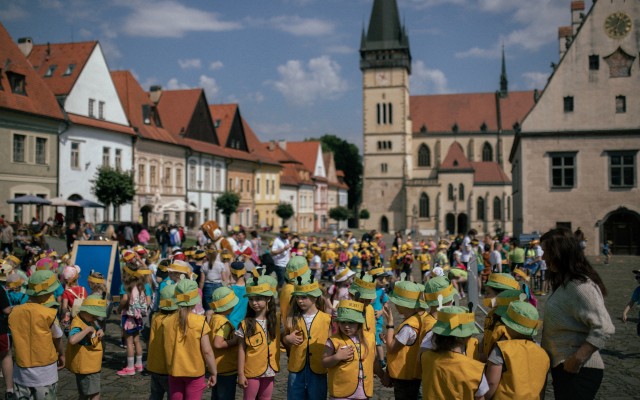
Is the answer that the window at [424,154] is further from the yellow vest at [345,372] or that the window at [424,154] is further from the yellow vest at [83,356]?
the yellow vest at [345,372]

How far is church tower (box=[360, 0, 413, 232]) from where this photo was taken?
262ft

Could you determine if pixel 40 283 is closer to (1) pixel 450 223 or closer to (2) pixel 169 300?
(2) pixel 169 300

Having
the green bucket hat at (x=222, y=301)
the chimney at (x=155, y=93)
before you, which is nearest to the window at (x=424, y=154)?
the chimney at (x=155, y=93)

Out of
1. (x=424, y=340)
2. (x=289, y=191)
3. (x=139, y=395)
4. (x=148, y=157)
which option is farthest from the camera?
(x=289, y=191)

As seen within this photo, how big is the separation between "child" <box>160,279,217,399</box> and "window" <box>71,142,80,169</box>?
29312 millimetres

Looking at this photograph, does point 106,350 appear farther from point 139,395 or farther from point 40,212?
point 40,212

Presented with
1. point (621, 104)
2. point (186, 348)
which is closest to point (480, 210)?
point (621, 104)

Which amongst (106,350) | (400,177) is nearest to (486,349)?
(106,350)

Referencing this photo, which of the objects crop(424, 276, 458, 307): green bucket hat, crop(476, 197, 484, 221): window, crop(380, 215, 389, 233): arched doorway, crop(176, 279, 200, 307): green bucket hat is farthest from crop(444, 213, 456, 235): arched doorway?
crop(176, 279, 200, 307): green bucket hat

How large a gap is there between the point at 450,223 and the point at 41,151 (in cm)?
5665

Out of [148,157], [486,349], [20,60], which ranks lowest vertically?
[486,349]

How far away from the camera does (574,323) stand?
426 centimetres

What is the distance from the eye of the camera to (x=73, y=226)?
21578 millimetres

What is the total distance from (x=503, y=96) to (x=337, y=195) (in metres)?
29.6
